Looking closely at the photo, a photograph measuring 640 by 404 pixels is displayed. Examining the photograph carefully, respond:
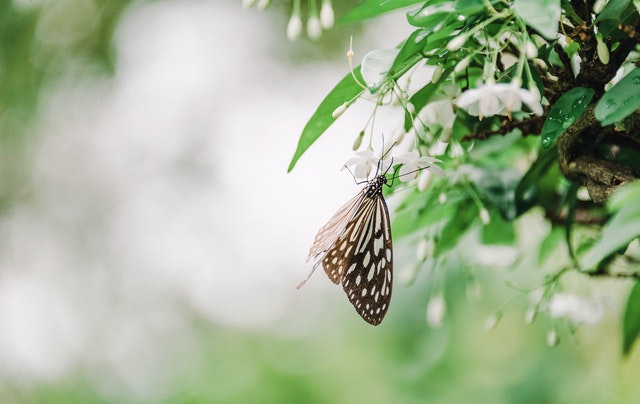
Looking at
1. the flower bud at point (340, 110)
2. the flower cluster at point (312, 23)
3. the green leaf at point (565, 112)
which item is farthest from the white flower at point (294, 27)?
the green leaf at point (565, 112)

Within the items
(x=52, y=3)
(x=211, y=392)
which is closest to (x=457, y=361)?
(x=211, y=392)

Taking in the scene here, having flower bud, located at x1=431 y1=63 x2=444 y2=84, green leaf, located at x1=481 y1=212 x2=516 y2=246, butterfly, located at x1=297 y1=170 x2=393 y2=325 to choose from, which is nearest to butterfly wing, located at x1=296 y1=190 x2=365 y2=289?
butterfly, located at x1=297 y1=170 x2=393 y2=325

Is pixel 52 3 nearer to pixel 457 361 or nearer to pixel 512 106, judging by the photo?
pixel 457 361

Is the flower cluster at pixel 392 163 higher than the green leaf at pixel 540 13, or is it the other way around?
the green leaf at pixel 540 13

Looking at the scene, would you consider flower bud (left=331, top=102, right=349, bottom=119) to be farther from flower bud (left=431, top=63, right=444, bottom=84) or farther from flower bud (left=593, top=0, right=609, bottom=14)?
flower bud (left=593, top=0, right=609, bottom=14)

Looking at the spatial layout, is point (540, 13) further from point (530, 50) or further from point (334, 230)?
point (334, 230)

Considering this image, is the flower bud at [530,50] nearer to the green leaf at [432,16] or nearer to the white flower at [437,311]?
the green leaf at [432,16]

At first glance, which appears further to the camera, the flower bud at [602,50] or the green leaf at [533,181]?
the green leaf at [533,181]
